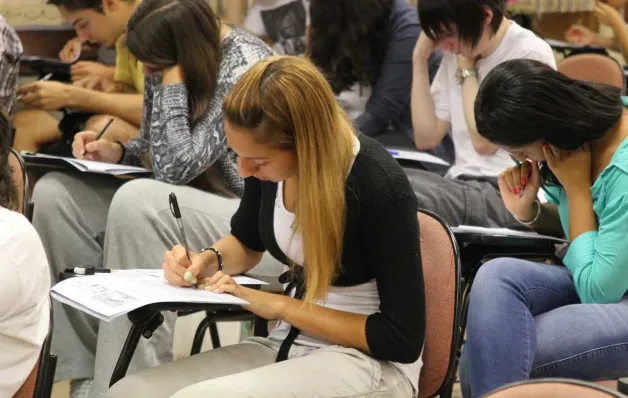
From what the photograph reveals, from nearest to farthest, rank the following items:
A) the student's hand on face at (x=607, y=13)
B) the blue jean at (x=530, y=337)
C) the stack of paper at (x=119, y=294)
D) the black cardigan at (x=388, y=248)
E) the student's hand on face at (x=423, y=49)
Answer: the stack of paper at (x=119, y=294) < the black cardigan at (x=388, y=248) < the blue jean at (x=530, y=337) < the student's hand on face at (x=423, y=49) < the student's hand on face at (x=607, y=13)

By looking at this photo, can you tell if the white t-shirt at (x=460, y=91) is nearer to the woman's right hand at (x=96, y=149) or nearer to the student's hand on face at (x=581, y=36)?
the woman's right hand at (x=96, y=149)

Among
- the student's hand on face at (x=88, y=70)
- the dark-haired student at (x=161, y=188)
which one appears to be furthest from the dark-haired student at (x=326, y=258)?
the student's hand on face at (x=88, y=70)

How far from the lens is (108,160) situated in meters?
2.98

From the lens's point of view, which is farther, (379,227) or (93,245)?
(93,245)

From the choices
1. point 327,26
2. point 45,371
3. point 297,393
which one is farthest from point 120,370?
point 327,26

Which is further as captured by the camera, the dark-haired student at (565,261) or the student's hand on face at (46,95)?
the student's hand on face at (46,95)

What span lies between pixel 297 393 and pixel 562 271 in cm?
80

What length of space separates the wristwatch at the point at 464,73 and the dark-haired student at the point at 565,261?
823mm

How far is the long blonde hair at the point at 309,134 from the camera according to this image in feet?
5.59

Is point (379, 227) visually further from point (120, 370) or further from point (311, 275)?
point (120, 370)

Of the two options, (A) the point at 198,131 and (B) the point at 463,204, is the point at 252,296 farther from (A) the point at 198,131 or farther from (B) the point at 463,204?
(B) the point at 463,204

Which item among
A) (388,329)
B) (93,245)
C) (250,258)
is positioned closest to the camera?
(388,329)

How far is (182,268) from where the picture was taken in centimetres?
189

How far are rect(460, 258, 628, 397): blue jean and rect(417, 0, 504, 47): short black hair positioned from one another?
3.29 ft
